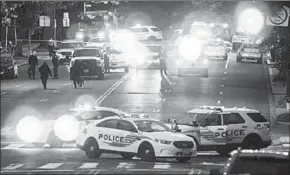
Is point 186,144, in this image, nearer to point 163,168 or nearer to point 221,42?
point 163,168


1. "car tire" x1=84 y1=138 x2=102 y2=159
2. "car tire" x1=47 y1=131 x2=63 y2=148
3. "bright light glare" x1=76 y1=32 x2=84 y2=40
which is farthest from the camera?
"bright light glare" x1=76 y1=32 x2=84 y2=40

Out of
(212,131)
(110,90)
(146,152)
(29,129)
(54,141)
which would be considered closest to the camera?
(146,152)

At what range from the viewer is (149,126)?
3297cm

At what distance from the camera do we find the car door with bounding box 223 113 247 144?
35000mm

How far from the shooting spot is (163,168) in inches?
1216

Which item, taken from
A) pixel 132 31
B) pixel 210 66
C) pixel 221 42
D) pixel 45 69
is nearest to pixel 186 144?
pixel 45 69

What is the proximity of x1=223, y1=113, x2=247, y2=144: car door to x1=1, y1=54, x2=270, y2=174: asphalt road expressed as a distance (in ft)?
2.93

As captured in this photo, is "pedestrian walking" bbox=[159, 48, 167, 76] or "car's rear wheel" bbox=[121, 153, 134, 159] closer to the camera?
"car's rear wheel" bbox=[121, 153, 134, 159]

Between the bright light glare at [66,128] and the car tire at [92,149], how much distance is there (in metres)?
2.80

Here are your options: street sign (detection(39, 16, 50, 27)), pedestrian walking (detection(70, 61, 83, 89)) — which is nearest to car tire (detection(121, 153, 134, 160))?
street sign (detection(39, 16, 50, 27))

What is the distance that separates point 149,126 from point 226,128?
3492 millimetres

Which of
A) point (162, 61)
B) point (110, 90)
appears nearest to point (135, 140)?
point (110, 90)

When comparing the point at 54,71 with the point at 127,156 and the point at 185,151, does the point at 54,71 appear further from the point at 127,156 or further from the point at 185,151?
the point at 185,151

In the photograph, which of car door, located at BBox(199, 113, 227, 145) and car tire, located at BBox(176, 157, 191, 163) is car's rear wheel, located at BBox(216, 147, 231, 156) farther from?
car tire, located at BBox(176, 157, 191, 163)
